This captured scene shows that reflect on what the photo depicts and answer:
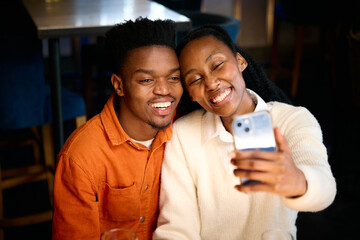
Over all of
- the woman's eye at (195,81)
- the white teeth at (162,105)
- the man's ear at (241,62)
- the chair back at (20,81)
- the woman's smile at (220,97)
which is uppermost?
the man's ear at (241,62)

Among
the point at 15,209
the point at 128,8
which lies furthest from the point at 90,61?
the point at 15,209

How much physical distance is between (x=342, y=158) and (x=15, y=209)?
1.93m

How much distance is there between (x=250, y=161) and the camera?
3.05 feet

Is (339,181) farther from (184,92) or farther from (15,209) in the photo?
(15,209)

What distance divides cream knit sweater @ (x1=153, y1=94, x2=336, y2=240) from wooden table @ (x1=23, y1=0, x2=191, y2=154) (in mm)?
611

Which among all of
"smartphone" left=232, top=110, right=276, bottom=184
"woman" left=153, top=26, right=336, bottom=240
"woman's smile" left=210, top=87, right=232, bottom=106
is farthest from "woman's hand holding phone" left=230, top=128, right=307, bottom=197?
"woman's smile" left=210, top=87, right=232, bottom=106

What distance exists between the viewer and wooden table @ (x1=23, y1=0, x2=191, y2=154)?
1782mm

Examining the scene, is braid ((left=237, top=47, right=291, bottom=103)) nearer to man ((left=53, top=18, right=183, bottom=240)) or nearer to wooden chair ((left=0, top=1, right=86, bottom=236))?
man ((left=53, top=18, right=183, bottom=240))

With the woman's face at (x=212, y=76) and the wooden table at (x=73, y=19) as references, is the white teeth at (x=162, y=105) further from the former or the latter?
the wooden table at (x=73, y=19)

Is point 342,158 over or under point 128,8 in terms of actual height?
under

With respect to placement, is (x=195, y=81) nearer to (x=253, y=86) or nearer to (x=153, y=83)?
(x=153, y=83)

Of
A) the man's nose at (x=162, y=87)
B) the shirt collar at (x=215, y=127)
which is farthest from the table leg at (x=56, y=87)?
the shirt collar at (x=215, y=127)

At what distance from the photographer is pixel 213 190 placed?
143cm

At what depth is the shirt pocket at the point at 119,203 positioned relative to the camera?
147cm
